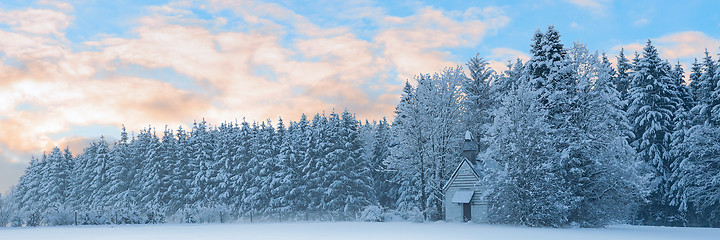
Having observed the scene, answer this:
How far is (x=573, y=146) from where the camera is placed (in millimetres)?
35406

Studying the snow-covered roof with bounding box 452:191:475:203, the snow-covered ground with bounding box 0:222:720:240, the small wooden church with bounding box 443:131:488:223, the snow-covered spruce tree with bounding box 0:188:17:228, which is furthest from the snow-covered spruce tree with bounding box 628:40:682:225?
the snow-covered spruce tree with bounding box 0:188:17:228

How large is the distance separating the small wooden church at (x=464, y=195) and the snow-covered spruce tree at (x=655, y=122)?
13.4 metres

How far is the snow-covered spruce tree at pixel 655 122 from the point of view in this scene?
4716cm

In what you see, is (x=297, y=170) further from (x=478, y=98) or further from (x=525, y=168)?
(x=525, y=168)

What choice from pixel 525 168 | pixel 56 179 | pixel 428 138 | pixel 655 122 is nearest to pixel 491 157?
pixel 525 168

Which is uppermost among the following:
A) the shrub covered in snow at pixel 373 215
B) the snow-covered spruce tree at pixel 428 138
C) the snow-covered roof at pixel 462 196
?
the snow-covered spruce tree at pixel 428 138

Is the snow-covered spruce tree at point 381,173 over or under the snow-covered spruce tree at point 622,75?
under

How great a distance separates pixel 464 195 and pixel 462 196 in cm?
17

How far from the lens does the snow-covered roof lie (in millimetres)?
44075

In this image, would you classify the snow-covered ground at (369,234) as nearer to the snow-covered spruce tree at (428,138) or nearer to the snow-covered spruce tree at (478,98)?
the snow-covered spruce tree at (428,138)

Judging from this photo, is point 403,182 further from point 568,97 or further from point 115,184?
point 115,184

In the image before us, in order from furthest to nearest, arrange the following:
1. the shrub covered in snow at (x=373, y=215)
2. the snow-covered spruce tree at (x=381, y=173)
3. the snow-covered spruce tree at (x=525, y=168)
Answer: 1. the snow-covered spruce tree at (x=381, y=173)
2. the shrub covered in snow at (x=373, y=215)
3. the snow-covered spruce tree at (x=525, y=168)

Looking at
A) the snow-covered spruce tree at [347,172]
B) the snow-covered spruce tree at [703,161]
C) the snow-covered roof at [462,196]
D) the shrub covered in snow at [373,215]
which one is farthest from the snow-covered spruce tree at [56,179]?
the snow-covered spruce tree at [703,161]

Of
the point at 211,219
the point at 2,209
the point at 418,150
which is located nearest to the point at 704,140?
the point at 418,150
